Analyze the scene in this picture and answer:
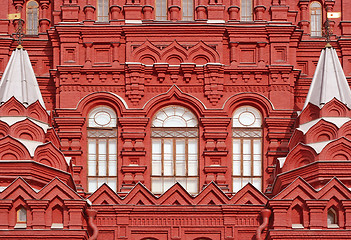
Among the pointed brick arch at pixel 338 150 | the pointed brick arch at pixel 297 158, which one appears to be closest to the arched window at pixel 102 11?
the pointed brick arch at pixel 297 158

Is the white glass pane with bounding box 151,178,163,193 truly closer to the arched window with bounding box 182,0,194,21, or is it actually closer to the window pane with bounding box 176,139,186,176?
the window pane with bounding box 176,139,186,176

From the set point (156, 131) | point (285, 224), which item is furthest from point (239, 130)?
point (285, 224)

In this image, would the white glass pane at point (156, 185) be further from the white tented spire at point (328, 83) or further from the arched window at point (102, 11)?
the arched window at point (102, 11)

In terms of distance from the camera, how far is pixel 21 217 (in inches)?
1576

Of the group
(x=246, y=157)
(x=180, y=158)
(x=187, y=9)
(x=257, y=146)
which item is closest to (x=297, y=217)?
(x=246, y=157)

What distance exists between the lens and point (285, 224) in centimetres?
3978

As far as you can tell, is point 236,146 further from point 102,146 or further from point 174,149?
point 102,146

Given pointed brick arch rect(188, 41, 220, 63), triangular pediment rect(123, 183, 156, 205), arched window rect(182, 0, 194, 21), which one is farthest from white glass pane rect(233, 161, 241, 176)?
arched window rect(182, 0, 194, 21)

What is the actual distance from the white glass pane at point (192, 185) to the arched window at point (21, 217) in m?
5.52

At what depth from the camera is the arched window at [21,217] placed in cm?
3984

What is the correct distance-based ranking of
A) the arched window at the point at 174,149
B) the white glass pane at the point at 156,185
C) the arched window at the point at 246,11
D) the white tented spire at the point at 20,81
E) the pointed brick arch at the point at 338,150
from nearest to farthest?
the pointed brick arch at the point at 338,150 → the white tented spire at the point at 20,81 → the white glass pane at the point at 156,185 → the arched window at the point at 174,149 → the arched window at the point at 246,11

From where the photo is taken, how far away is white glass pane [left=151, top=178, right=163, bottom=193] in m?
43.5

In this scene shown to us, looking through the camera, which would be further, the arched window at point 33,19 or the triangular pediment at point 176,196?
the arched window at point 33,19

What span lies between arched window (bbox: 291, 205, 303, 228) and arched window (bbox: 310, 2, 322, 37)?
8108mm
